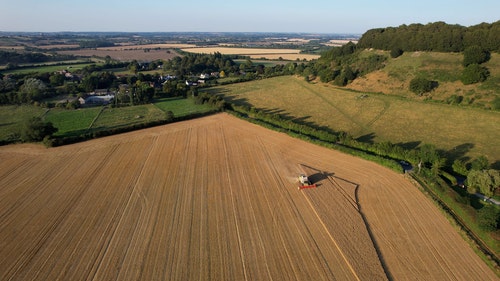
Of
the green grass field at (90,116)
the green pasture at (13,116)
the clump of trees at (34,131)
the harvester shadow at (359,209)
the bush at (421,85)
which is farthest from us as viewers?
the bush at (421,85)

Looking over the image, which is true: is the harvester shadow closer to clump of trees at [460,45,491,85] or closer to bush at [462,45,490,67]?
clump of trees at [460,45,491,85]

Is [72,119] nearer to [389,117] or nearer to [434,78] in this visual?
[389,117]

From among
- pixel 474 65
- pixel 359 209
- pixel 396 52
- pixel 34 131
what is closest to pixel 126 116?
pixel 34 131

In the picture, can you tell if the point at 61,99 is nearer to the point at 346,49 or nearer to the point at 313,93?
the point at 313,93

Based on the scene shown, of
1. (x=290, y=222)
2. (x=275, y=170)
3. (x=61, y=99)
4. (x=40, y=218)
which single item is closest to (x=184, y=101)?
(x=61, y=99)

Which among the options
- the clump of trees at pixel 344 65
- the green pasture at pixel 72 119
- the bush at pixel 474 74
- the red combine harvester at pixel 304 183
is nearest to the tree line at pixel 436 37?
the clump of trees at pixel 344 65

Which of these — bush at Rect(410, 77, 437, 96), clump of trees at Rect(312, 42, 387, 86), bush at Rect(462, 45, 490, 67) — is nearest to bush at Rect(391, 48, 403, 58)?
clump of trees at Rect(312, 42, 387, 86)

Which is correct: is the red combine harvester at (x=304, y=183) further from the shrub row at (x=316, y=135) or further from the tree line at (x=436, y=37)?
the tree line at (x=436, y=37)
